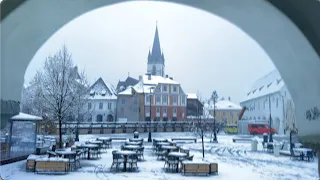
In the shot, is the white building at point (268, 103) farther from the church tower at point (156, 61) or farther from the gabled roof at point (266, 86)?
the church tower at point (156, 61)

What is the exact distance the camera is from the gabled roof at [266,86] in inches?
1902

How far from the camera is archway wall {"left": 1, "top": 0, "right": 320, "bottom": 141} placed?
2801 mm

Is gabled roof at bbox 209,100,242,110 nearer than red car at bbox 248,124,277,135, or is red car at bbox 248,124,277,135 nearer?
red car at bbox 248,124,277,135

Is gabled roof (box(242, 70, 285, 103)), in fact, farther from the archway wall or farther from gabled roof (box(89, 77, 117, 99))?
the archway wall

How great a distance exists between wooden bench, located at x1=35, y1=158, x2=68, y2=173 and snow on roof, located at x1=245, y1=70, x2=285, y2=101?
3960 centimetres

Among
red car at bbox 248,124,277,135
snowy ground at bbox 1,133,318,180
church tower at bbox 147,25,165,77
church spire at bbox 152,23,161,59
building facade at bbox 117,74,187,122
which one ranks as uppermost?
church spire at bbox 152,23,161,59

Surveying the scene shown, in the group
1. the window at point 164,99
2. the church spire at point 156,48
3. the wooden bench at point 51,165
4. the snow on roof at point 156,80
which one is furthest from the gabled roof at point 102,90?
the wooden bench at point 51,165

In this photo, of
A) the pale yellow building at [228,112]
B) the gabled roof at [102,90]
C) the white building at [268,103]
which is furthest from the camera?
the pale yellow building at [228,112]

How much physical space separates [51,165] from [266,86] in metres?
48.3

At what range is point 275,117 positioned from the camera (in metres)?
45.2

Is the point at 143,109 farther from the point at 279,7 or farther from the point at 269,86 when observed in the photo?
the point at 279,7

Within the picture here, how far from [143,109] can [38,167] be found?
133 feet

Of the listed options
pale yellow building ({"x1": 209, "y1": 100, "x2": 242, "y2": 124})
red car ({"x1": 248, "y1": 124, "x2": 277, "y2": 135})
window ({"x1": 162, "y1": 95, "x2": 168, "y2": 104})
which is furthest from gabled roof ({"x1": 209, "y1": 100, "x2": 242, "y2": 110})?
red car ({"x1": 248, "y1": 124, "x2": 277, "y2": 135})

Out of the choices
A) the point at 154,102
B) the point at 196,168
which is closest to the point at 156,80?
the point at 154,102
